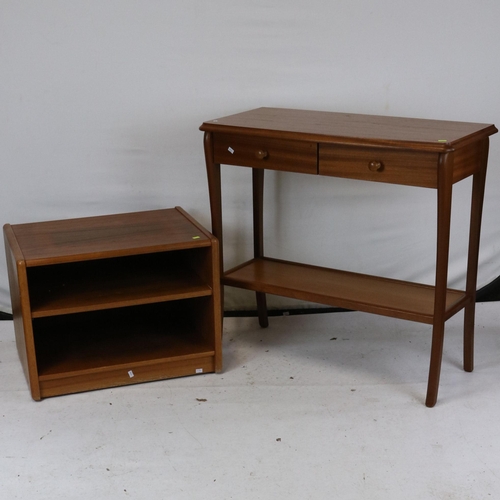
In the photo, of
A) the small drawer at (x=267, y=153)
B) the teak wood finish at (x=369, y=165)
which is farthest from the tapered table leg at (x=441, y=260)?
the small drawer at (x=267, y=153)

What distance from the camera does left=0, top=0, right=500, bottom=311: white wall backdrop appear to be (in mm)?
3037

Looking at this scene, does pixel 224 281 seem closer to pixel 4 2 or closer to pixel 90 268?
pixel 90 268

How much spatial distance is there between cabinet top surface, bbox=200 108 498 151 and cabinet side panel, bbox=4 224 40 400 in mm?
776

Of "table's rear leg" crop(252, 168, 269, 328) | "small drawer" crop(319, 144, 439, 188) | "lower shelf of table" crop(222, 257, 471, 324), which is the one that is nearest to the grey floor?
"table's rear leg" crop(252, 168, 269, 328)

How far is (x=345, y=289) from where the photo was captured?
8.98 feet

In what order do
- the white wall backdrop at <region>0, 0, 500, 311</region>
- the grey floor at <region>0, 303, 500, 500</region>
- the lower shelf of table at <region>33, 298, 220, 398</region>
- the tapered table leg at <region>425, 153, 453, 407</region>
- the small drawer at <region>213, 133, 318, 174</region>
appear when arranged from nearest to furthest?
the grey floor at <region>0, 303, 500, 500</region>, the tapered table leg at <region>425, 153, 453, 407</region>, the small drawer at <region>213, 133, 318, 174</region>, the lower shelf of table at <region>33, 298, 220, 398</region>, the white wall backdrop at <region>0, 0, 500, 311</region>

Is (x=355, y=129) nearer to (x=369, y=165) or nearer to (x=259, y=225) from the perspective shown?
(x=369, y=165)

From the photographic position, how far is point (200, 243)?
2625 mm

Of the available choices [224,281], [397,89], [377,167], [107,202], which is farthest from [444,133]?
[107,202]

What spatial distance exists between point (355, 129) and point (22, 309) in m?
1.23

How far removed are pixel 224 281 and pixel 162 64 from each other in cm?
92

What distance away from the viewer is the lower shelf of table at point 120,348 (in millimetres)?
2650

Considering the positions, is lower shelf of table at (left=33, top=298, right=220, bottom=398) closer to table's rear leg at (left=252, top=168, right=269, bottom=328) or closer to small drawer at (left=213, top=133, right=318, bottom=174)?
table's rear leg at (left=252, top=168, right=269, bottom=328)

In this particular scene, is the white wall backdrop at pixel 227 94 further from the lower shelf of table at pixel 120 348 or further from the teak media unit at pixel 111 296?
the lower shelf of table at pixel 120 348
